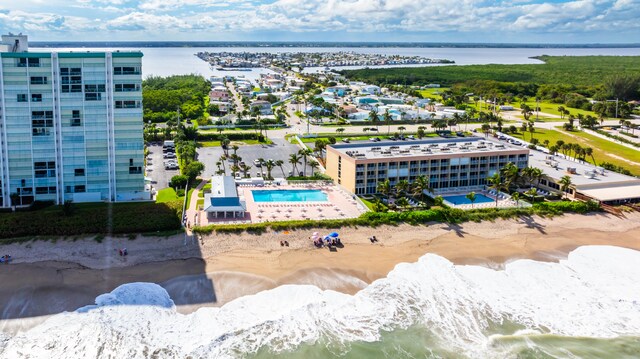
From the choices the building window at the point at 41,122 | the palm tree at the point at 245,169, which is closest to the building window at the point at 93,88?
the building window at the point at 41,122

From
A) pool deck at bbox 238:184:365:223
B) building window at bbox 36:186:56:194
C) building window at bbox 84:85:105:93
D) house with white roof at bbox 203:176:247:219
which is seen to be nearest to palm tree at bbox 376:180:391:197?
pool deck at bbox 238:184:365:223

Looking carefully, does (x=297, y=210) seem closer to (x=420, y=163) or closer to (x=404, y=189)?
(x=404, y=189)

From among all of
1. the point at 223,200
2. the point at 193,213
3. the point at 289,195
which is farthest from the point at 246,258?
the point at 289,195

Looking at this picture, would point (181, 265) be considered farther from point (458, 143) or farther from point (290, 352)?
point (458, 143)

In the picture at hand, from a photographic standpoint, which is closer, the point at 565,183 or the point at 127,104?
the point at 127,104

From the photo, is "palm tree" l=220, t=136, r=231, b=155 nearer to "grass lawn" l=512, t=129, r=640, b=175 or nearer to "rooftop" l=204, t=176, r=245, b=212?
"rooftop" l=204, t=176, r=245, b=212

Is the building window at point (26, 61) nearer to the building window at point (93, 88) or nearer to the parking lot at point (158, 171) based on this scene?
the building window at point (93, 88)
